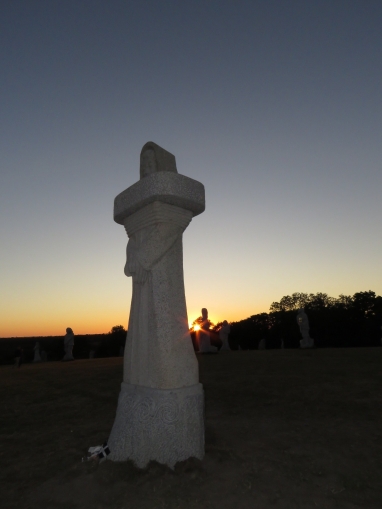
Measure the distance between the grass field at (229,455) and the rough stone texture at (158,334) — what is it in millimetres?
284

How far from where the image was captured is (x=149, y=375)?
3.86 meters

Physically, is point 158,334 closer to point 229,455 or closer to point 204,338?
point 229,455

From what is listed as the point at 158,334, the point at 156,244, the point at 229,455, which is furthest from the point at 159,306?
the point at 229,455

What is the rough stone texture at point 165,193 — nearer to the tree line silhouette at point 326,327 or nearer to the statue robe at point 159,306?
the statue robe at point 159,306


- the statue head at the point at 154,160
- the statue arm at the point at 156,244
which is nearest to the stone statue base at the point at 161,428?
the statue arm at the point at 156,244

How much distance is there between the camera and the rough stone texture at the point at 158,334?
142 inches

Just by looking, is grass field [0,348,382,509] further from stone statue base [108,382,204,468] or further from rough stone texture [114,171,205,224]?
rough stone texture [114,171,205,224]

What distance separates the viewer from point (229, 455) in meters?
3.78

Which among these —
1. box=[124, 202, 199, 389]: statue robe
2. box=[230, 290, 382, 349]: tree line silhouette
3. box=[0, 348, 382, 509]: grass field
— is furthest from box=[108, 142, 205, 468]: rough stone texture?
box=[230, 290, 382, 349]: tree line silhouette

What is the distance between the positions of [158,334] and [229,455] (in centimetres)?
166

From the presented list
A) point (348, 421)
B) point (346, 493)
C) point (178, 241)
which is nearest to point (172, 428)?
point (346, 493)

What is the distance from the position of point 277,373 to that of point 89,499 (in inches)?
304

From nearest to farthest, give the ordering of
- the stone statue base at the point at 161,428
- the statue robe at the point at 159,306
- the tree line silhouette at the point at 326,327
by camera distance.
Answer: the stone statue base at the point at 161,428
the statue robe at the point at 159,306
the tree line silhouette at the point at 326,327

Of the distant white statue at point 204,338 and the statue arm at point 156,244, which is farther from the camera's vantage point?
the distant white statue at point 204,338
